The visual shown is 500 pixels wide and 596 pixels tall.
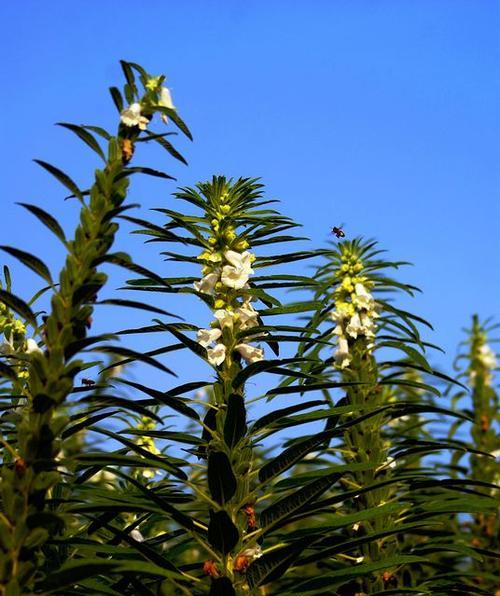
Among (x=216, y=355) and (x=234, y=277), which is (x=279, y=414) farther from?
(x=234, y=277)

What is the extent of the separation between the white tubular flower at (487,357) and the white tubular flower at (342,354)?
123 inches

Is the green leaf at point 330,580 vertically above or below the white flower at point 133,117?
below

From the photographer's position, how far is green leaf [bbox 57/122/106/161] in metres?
2.54

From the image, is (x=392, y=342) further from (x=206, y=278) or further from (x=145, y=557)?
(x=145, y=557)

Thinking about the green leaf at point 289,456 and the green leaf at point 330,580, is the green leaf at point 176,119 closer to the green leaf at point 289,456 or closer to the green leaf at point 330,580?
the green leaf at point 289,456

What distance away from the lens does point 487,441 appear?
263 inches

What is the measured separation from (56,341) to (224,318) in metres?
1.00

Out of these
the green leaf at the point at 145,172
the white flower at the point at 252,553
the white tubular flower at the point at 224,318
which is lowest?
the white flower at the point at 252,553

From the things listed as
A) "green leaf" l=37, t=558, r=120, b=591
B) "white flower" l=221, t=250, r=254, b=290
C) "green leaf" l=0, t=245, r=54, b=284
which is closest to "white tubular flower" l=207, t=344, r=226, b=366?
"white flower" l=221, t=250, r=254, b=290

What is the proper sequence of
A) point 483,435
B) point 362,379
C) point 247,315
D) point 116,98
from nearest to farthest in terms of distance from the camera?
1. point 116,98
2. point 247,315
3. point 362,379
4. point 483,435

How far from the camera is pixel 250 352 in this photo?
10.4 feet

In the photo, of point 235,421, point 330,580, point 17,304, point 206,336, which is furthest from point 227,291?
point 330,580

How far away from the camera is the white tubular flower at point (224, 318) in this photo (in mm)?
→ 3221

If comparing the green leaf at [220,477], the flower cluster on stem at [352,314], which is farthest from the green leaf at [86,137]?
the flower cluster on stem at [352,314]
